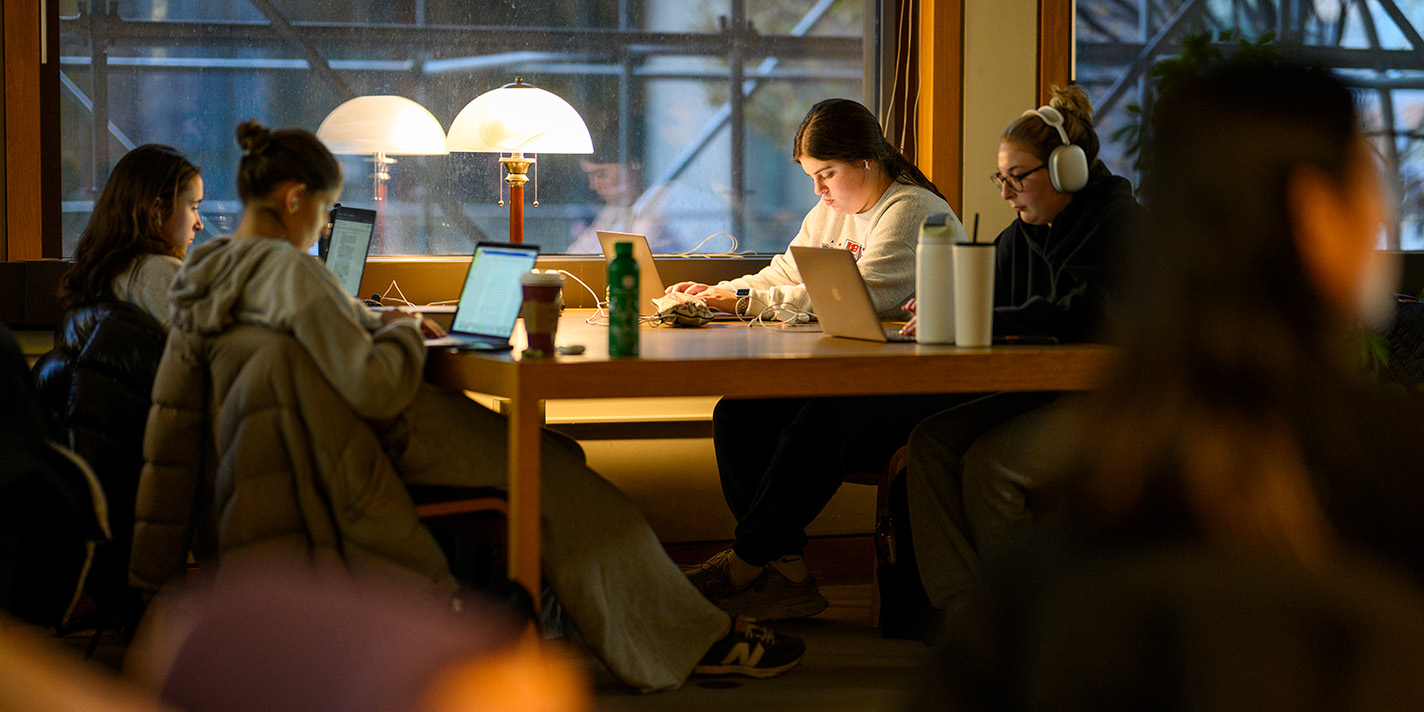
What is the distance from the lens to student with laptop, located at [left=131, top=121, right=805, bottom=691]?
5.36 feet

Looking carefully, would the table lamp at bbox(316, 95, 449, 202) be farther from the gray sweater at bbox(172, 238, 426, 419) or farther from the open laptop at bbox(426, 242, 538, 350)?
the gray sweater at bbox(172, 238, 426, 419)

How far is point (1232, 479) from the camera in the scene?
0.59m

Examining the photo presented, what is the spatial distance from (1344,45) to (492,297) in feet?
11.4

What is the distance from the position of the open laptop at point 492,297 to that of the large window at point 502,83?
1550 mm

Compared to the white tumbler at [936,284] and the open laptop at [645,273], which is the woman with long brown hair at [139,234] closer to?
the open laptop at [645,273]

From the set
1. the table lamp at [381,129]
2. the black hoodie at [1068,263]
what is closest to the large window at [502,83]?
the table lamp at [381,129]

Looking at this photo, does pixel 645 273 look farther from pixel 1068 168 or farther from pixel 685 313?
pixel 1068 168

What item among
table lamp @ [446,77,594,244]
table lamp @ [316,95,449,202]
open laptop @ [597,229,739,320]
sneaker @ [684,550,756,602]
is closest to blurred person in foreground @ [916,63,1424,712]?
sneaker @ [684,550,756,602]

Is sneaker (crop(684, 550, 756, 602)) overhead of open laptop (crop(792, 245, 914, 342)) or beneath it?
beneath

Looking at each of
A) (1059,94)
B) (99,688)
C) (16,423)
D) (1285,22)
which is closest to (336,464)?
(16,423)

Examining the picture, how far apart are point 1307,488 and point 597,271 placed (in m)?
3.01

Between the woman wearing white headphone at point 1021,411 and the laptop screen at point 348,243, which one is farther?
the laptop screen at point 348,243

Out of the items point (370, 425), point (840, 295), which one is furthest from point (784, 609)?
point (370, 425)

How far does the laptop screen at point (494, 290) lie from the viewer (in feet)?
6.56
